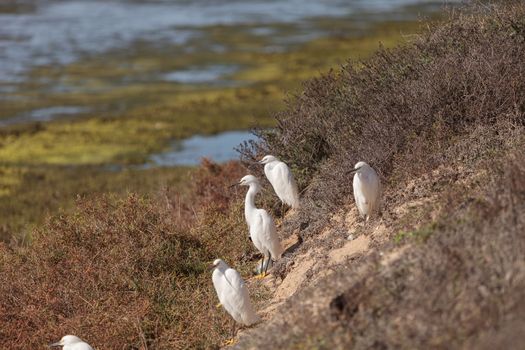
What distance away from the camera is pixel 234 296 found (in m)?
8.59

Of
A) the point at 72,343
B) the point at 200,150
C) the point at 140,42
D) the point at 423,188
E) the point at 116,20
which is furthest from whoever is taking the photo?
the point at 116,20

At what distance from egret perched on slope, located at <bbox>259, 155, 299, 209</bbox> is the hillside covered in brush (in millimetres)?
213

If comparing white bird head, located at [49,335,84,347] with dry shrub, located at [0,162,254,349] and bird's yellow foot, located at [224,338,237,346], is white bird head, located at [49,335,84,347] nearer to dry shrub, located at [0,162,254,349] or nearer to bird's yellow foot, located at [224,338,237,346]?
dry shrub, located at [0,162,254,349]

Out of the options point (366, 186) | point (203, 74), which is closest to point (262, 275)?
point (366, 186)

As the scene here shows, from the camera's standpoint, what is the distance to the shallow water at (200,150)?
73.2 feet

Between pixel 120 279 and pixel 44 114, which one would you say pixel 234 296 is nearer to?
pixel 120 279

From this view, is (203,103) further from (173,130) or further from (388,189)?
(388,189)

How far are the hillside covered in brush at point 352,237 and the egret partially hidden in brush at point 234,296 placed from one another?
236 millimetres

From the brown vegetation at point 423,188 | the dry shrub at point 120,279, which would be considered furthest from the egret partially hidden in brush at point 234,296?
the brown vegetation at point 423,188

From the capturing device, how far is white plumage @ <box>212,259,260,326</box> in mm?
8578

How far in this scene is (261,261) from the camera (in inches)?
424

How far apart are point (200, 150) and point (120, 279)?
541 inches

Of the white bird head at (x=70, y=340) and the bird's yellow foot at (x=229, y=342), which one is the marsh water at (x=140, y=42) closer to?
the bird's yellow foot at (x=229, y=342)

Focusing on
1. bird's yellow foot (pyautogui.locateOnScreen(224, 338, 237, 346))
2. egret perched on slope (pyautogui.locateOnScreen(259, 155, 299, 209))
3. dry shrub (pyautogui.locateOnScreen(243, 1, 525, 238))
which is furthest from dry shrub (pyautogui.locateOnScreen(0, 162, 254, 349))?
dry shrub (pyautogui.locateOnScreen(243, 1, 525, 238))
